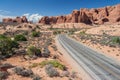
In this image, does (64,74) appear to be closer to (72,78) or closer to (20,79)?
(72,78)

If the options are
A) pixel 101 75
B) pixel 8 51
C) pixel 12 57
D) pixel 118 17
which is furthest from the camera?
pixel 118 17

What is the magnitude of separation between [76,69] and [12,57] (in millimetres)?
9215

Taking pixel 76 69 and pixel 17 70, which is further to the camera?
pixel 76 69

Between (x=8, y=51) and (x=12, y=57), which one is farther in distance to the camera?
(x=8, y=51)

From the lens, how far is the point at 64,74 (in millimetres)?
20812

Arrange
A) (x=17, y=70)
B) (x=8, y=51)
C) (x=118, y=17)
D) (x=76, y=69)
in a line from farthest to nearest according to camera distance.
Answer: (x=118, y=17) → (x=8, y=51) → (x=76, y=69) → (x=17, y=70)

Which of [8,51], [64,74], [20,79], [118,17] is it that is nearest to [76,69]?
[64,74]

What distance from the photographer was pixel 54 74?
66.3 feet

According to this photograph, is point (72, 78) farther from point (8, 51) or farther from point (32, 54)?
point (8, 51)

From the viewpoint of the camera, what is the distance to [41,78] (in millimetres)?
18828

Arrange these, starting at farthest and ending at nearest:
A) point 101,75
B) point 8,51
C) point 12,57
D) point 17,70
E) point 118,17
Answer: point 118,17
point 8,51
point 12,57
point 101,75
point 17,70

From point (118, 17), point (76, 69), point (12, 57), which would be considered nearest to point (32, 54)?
point (12, 57)

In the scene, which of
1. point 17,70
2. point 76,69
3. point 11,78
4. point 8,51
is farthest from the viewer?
point 8,51

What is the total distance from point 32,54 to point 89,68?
369 inches
